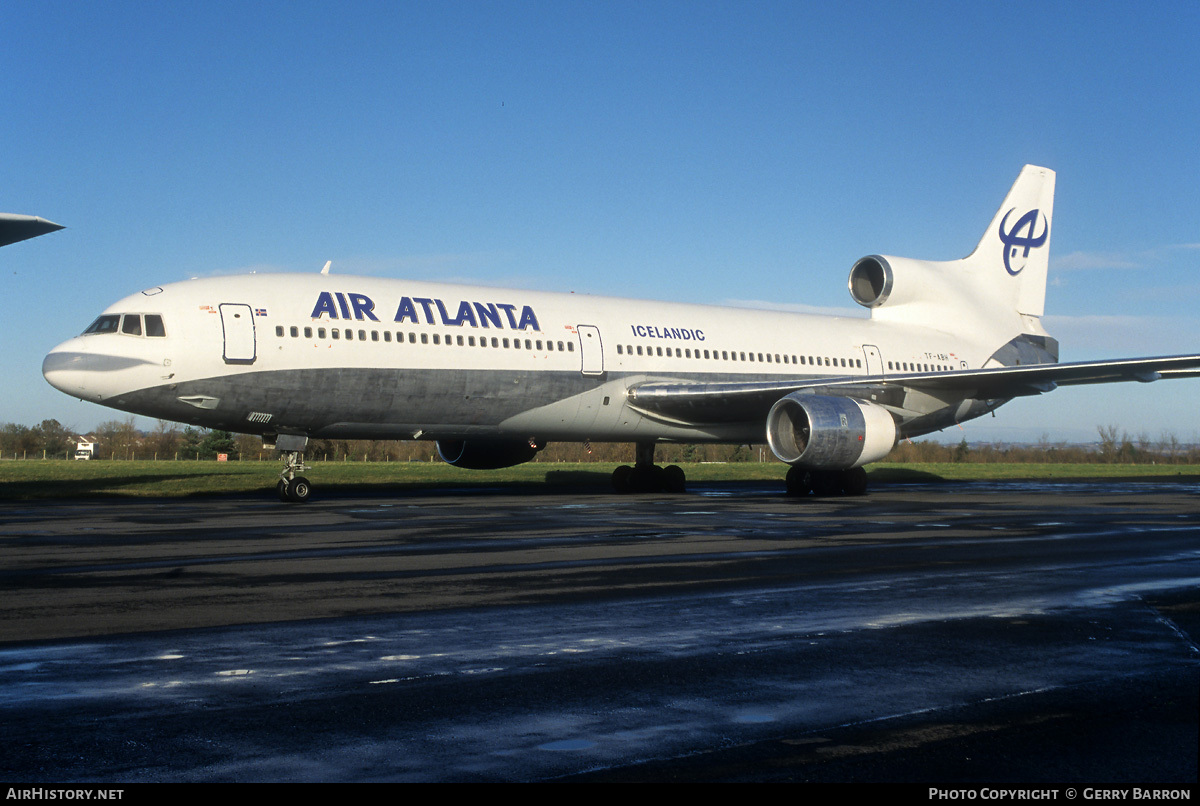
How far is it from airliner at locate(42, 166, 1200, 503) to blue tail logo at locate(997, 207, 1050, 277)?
236 centimetres

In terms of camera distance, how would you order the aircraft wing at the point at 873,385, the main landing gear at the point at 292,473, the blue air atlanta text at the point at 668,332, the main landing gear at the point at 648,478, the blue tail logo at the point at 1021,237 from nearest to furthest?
1. the main landing gear at the point at 292,473
2. the aircraft wing at the point at 873,385
3. the blue air atlanta text at the point at 668,332
4. the main landing gear at the point at 648,478
5. the blue tail logo at the point at 1021,237

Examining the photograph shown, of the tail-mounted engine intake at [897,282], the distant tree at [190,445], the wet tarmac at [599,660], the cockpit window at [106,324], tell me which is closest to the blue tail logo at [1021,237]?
the tail-mounted engine intake at [897,282]

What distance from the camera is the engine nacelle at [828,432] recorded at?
2117 cm

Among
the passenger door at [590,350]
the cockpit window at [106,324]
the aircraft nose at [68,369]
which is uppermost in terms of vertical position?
the passenger door at [590,350]

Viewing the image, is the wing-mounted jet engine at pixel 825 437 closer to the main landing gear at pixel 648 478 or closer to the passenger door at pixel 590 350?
the main landing gear at pixel 648 478

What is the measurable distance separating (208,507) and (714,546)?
1061 centimetres

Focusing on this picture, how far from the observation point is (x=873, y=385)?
2417 cm

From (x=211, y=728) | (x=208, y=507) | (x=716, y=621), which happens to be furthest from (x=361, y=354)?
(x=211, y=728)

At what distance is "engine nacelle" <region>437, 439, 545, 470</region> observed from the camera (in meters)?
24.5

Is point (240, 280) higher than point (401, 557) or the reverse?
higher

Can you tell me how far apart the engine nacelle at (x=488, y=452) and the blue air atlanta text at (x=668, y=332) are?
11.9ft

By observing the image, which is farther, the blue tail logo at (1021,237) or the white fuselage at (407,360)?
the blue tail logo at (1021,237)

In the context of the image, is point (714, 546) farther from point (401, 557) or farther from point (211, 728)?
point (211, 728)

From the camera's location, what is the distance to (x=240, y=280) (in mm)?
19047
